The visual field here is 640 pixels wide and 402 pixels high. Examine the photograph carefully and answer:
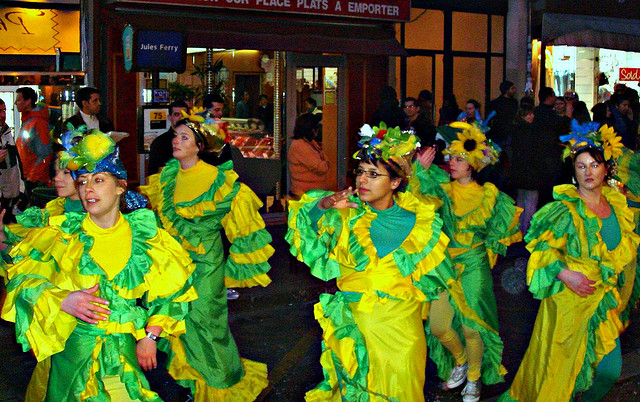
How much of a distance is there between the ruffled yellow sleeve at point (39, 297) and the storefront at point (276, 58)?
26.1 feet

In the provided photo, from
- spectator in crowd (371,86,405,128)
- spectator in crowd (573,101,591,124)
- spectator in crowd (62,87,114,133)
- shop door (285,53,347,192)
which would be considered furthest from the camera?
shop door (285,53,347,192)

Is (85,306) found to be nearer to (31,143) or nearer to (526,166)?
(31,143)

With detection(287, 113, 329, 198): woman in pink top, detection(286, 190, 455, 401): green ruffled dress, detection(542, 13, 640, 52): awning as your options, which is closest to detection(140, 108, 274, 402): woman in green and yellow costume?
detection(286, 190, 455, 401): green ruffled dress

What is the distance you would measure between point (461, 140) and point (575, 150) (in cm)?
113

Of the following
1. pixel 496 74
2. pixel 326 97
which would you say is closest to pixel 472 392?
pixel 326 97

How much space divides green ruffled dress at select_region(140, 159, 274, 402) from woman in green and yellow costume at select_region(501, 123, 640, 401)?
1.95 m

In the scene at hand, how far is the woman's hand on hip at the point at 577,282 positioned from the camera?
18.8ft

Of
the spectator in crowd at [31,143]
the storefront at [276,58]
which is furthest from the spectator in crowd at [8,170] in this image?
the storefront at [276,58]

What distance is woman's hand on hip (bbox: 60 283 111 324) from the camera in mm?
4293

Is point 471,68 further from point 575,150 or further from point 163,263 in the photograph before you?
point 163,263

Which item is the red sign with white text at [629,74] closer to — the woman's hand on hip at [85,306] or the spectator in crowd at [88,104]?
the spectator in crowd at [88,104]

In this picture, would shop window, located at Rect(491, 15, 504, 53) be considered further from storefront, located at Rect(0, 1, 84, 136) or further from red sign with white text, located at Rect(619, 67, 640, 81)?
storefront, located at Rect(0, 1, 84, 136)

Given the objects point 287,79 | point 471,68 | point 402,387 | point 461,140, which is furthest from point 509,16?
point 402,387

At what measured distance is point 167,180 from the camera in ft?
22.2
